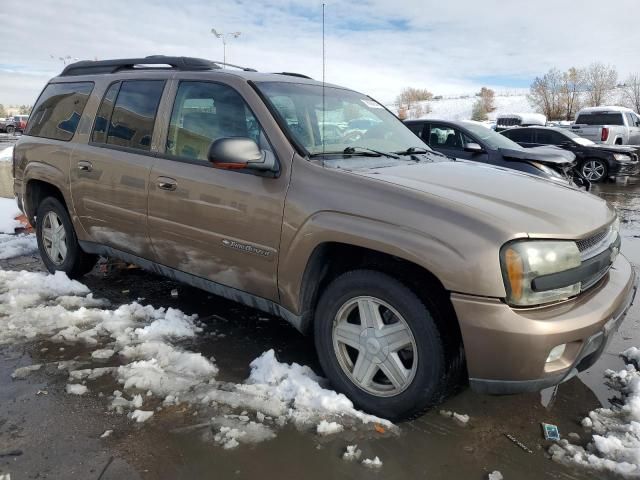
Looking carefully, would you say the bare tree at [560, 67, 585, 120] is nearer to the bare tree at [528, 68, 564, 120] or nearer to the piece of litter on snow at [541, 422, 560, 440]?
the bare tree at [528, 68, 564, 120]

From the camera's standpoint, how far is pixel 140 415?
269cm

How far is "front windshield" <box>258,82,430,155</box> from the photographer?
317cm

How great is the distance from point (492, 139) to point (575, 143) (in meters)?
5.85

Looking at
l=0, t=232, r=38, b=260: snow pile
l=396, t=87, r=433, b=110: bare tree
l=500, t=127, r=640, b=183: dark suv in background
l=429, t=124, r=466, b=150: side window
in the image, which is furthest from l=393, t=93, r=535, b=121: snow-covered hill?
l=0, t=232, r=38, b=260: snow pile

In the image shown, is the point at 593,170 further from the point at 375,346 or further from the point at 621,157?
the point at 375,346

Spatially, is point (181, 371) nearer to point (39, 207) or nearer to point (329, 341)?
point (329, 341)

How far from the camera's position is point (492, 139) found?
8695 mm

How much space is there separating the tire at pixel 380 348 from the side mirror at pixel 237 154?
0.81 m

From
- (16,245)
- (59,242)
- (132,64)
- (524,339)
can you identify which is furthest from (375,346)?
(16,245)

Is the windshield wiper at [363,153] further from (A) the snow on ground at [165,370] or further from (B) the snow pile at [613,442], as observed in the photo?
(B) the snow pile at [613,442]

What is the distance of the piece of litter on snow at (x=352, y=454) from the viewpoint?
2.41m

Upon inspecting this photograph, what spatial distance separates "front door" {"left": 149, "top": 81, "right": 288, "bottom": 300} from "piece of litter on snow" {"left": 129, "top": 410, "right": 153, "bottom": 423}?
0.90 m

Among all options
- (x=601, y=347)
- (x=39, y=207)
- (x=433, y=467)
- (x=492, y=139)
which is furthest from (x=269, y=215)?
(x=492, y=139)

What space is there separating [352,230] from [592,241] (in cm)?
119
